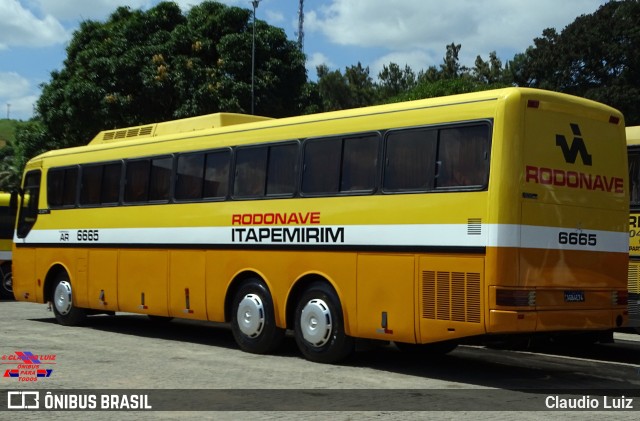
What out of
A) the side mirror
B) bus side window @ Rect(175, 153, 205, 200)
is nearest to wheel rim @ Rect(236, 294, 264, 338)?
bus side window @ Rect(175, 153, 205, 200)

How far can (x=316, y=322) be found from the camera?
41.0ft

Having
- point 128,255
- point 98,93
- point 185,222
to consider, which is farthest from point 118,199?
point 98,93

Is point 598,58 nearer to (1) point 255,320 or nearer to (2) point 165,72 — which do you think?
(2) point 165,72

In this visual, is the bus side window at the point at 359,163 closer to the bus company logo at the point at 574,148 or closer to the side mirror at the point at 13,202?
the bus company logo at the point at 574,148

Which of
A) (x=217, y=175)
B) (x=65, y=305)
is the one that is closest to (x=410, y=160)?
(x=217, y=175)

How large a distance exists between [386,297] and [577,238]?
229 cm

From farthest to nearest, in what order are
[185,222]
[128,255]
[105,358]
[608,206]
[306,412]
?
[128,255] → [185,222] → [105,358] → [608,206] → [306,412]

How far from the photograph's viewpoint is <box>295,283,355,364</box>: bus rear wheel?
40.1 feet

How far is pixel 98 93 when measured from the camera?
125 feet

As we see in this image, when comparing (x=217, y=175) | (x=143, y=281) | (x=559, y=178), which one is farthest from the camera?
(x=143, y=281)

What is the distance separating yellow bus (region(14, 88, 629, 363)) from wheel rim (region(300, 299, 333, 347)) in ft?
0.06

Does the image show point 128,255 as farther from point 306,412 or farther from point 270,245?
point 306,412

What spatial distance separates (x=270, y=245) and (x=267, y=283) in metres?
0.51

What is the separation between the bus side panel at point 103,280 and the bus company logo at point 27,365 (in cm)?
334
